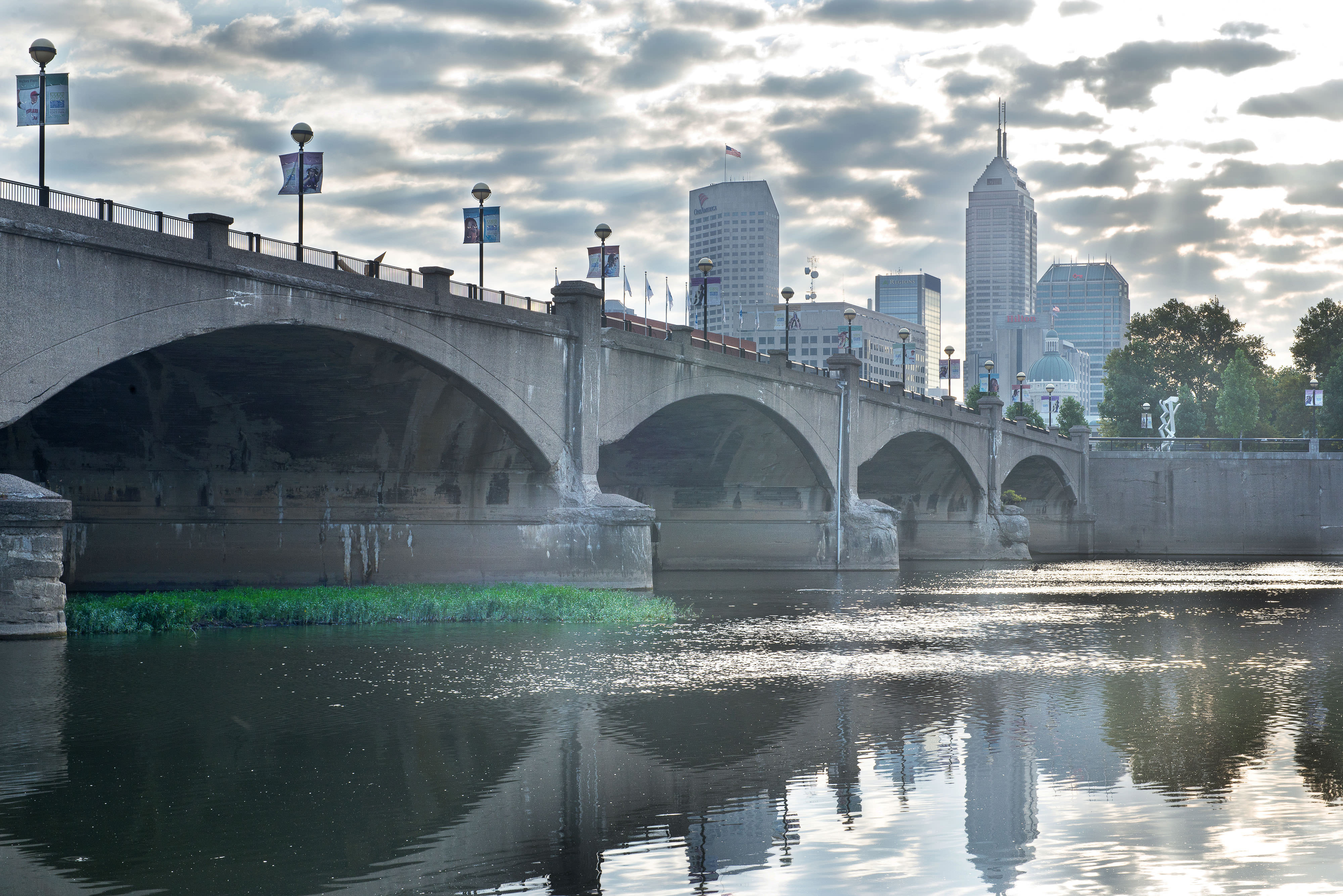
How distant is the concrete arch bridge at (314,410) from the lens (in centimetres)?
2897

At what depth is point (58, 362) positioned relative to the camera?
28.0 m

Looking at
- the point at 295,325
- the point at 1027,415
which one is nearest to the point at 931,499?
the point at 295,325

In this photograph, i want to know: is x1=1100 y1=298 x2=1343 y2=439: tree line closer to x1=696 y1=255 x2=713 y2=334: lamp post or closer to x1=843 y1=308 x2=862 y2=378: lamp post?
x1=843 y1=308 x2=862 y2=378: lamp post

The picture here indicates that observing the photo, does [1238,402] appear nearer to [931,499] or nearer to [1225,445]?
[1225,445]

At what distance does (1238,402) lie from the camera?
4560 inches

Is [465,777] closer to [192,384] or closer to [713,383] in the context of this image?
[192,384]

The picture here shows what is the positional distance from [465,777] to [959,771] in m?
6.07

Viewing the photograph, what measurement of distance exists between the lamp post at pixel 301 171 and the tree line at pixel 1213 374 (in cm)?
9963

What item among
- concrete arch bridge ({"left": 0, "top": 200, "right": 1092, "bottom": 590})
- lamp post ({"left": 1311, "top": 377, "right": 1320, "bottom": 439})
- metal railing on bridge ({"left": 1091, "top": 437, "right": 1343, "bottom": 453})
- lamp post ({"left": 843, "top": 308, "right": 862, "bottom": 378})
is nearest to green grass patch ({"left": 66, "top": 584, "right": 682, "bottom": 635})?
concrete arch bridge ({"left": 0, "top": 200, "right": 1092, "bottom": 590})

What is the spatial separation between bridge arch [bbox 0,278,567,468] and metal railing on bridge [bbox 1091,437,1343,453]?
72.2m

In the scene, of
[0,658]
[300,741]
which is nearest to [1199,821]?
[300,741]

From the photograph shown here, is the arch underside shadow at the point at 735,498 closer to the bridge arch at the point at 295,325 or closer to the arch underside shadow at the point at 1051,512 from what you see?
the bridge arch at the point at 295,325

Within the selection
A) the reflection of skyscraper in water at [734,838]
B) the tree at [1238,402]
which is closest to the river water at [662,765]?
the reflection of skyscraper in water at [734,838]

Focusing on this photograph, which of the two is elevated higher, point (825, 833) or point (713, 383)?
point (713, 383)
